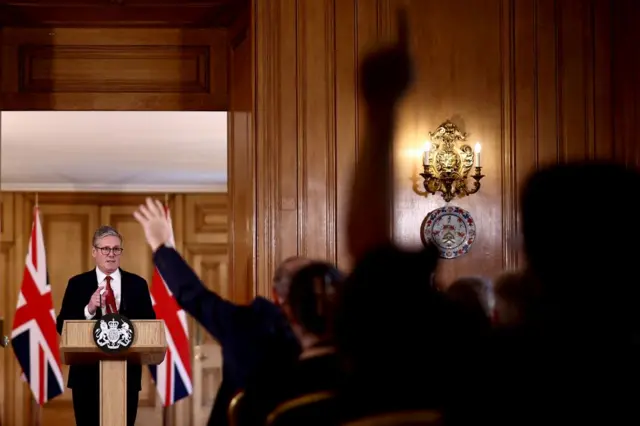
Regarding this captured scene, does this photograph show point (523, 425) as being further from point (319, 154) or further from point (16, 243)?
point (16, 243)

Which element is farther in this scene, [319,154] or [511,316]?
[319,154]

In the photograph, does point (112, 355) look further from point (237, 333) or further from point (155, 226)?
point (237, 333)

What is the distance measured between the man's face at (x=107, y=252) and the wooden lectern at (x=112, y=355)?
4.22 feet

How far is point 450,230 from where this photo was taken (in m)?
5.91

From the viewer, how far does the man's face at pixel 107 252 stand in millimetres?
5969

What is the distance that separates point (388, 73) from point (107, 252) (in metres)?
1.87

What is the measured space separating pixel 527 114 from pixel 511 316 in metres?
3.61

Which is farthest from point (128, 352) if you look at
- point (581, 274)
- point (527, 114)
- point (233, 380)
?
point (581, 274)

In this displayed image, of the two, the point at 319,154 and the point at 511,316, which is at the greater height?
the point at 319,154

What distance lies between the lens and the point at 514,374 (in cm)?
196

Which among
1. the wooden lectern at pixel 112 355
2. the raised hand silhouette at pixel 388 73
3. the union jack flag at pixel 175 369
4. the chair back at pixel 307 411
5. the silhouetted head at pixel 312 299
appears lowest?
the union jack flag at pixel 175 369

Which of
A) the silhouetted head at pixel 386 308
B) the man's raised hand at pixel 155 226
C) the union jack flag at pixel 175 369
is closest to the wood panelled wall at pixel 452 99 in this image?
the man's raised hand at pixel 155 226

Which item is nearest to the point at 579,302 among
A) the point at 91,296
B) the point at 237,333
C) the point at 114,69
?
the point at 237,333

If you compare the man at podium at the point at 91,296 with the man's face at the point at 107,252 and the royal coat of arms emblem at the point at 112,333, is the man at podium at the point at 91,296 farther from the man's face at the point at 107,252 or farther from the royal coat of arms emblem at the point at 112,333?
the royal coat of arms emblem at the point at 112,333
